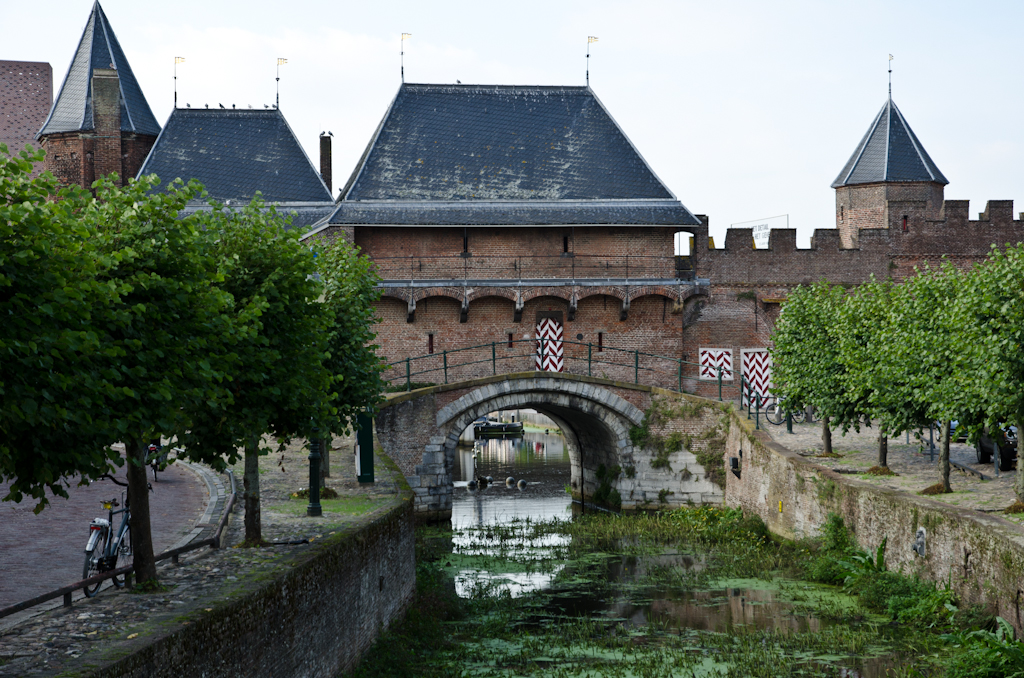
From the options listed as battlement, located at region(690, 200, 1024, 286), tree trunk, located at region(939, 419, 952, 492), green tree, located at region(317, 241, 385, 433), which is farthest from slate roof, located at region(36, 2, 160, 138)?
tree trunk, located at region(939, 419, 952, 492)

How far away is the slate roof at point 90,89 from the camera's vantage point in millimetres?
32094

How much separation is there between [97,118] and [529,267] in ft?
45.0

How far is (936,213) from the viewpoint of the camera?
33312mm

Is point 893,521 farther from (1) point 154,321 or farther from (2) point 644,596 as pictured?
(1) point 154,321

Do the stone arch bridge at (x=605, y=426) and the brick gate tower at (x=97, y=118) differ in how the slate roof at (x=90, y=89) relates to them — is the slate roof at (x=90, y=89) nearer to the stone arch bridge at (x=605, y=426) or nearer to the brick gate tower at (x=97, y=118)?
the brick gate tower at (x=97, y=118)

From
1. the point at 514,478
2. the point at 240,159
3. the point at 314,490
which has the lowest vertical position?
the point at 514,478

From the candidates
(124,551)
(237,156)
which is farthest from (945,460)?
(237,156)

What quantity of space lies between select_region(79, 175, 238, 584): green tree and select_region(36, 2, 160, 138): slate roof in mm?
25590

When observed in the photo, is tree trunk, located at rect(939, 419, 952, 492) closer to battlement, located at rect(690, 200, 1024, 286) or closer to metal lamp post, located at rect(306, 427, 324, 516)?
metal lamp post, located at rect(306, 427, 324, 516)

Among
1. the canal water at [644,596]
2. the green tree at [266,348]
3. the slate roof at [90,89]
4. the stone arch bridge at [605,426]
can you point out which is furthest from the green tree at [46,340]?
the slate roof at [90,89]

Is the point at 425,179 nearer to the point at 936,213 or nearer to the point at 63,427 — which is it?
the point at 936,213

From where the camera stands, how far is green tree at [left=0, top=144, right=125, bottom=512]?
5.99 metres

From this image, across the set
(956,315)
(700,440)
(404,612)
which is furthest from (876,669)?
(700,440)

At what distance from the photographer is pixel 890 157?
33.8 meters
